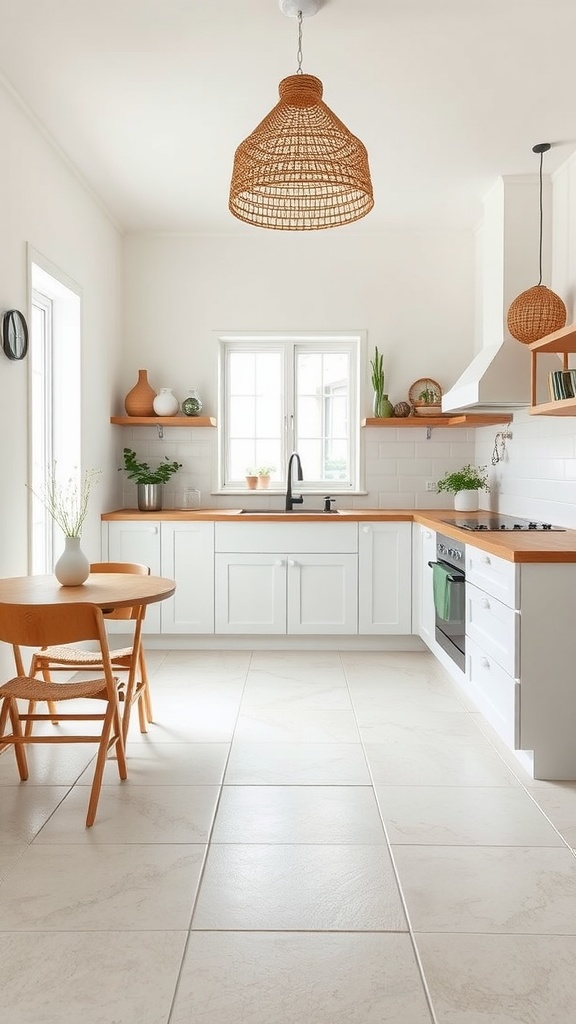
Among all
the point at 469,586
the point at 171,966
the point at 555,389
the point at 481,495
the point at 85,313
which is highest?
the point at 85,313

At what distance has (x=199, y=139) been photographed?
4062 millimetres

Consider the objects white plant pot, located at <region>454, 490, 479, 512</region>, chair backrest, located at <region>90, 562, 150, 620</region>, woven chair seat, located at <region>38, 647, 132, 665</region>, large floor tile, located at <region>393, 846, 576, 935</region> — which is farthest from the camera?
white plant pot, located at <region>454, 490, 479, 512</region>

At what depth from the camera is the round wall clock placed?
11.4 feet

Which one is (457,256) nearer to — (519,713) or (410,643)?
(410,643)

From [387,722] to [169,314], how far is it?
3.34m

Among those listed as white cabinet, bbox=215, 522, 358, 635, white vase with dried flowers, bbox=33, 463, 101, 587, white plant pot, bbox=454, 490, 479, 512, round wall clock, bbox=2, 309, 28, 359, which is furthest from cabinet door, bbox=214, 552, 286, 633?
round wall clock, bbox=2, 309, 28, 359

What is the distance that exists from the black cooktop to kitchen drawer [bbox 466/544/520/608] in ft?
0.80

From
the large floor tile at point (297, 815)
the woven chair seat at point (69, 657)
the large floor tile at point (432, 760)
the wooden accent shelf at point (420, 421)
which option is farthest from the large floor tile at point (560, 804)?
the wooden accent shelf at point (420, 421)

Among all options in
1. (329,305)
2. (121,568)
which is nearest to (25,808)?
(121,568)

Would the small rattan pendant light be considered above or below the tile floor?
above

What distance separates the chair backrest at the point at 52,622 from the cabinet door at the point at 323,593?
8.19ft

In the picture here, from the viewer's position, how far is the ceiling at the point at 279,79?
9.71ft

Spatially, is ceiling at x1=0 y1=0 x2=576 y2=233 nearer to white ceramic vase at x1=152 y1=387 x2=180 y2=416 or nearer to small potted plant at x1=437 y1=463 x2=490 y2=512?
white ceramic vase at x1=152 y1=387 x2=180 y2=416

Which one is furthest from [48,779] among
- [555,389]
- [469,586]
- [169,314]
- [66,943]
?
[169,314]
